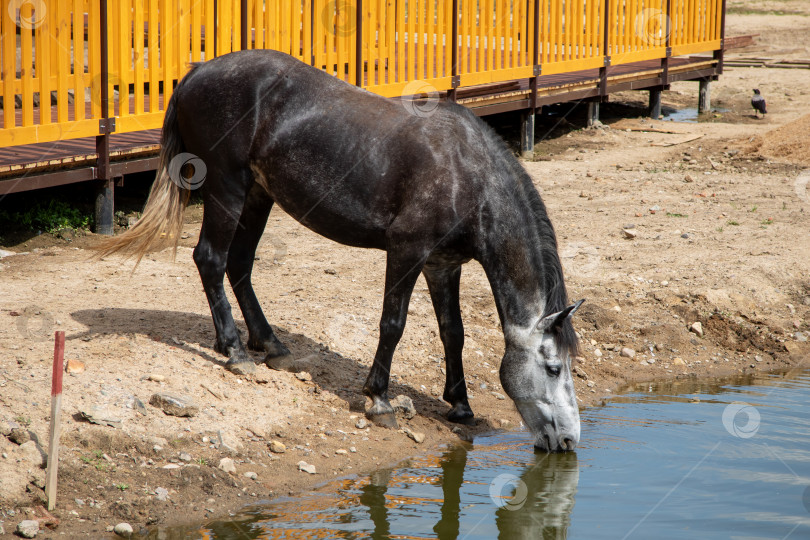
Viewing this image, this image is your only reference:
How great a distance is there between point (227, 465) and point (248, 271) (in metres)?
1.57

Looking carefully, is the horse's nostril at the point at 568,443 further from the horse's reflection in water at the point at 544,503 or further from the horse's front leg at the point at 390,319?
the horse's front leg at the point at 390,319

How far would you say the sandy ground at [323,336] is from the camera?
486 cm

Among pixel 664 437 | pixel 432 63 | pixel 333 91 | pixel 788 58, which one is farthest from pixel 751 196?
pixel 788 58

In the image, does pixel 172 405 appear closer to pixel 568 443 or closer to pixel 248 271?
pixel 248 271

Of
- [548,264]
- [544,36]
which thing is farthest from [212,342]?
[544,36]

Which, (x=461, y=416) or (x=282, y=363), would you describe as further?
(x=282, y=363)

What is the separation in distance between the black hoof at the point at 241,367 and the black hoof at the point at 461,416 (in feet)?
4.22

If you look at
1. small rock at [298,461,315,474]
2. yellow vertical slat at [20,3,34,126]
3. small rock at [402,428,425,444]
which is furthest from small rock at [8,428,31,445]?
yellow vertical slat at [20,3,34,126]

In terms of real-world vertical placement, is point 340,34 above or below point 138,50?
above

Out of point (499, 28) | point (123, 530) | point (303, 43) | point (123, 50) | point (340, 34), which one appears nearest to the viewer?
point (123, 530)

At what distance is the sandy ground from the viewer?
4.86 metres

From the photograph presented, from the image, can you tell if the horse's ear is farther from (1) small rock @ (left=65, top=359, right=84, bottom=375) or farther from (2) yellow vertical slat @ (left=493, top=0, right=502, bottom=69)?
(2) yellow vertical slat @ (left=493, top=0, right=502, bottom=69)

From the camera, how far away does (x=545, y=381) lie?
5340 mm

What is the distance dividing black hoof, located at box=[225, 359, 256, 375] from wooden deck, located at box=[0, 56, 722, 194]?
3.33 m
